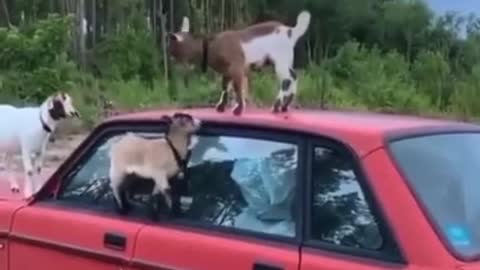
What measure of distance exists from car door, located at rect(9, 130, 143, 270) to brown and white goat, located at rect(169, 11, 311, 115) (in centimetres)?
55

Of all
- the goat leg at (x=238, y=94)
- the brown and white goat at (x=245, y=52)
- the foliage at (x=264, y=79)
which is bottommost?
the foliage at (x=264, y=79)

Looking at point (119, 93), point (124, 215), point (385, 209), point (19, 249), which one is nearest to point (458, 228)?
point (385, 209)

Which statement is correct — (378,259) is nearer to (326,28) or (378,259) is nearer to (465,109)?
(465,109)

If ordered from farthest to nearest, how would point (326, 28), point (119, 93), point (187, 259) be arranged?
point (326, 28), point (119, 93), point (187, 259)

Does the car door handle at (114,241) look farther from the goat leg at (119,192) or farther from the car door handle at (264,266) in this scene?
the car door handle at (264,266)

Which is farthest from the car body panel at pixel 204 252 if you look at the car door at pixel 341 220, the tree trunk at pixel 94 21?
the tree trunk at pixel 94 21

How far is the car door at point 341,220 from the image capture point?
14.0ft

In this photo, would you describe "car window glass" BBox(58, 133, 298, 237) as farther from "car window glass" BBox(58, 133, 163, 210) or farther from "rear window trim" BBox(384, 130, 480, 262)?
"rear window trim" BBox(384, 130, 480, 262)

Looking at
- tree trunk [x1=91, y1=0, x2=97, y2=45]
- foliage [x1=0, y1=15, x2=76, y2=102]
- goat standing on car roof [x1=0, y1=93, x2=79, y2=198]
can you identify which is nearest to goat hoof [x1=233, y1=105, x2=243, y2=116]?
goat standing on car roof [x1=0, y1=93, x2=79, y2=198]

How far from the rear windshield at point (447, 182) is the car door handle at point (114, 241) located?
122 centimetres

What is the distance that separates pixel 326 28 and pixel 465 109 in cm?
924

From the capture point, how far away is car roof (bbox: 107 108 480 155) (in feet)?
14.9

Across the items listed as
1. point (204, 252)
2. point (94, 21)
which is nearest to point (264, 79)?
point (204, 252)

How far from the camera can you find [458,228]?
14.3 ft
